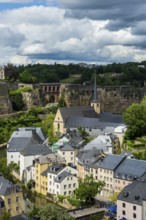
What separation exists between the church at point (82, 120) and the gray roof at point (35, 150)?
1336 cm

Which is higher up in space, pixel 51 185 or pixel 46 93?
pixel 46 93

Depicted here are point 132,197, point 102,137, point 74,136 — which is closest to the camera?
point 132,197

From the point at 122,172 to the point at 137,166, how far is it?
4.87 feet

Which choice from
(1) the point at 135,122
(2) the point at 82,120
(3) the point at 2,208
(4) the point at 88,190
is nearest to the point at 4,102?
(2) the point at 82,120

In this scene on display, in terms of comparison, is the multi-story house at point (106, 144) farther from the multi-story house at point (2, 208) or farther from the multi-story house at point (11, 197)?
the multi-story house at point (2, 208)

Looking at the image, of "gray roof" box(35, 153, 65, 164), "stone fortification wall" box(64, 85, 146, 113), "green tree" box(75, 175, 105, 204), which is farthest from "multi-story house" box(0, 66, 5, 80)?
"green tree" box(75, 175, 105, 204)

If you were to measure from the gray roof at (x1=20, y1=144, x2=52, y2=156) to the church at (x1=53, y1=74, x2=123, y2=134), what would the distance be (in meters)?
13.4

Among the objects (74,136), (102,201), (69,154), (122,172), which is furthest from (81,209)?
(74,136)

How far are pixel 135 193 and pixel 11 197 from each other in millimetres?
9958

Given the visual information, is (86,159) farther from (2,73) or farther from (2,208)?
(2,73)

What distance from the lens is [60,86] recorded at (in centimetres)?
8656

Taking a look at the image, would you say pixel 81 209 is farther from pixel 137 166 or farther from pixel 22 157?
pixel 22 157

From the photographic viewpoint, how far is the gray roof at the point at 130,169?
3959 cm

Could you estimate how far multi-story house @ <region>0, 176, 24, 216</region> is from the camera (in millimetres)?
35250
